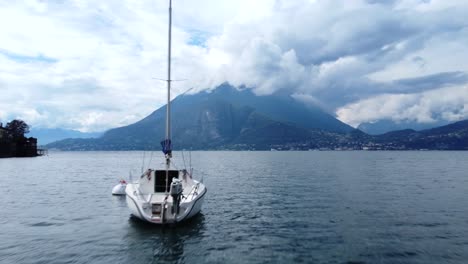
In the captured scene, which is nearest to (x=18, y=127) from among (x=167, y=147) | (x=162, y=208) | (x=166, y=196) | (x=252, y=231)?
(x=167, y=147)

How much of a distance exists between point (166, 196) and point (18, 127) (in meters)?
178

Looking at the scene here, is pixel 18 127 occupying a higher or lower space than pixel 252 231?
higher

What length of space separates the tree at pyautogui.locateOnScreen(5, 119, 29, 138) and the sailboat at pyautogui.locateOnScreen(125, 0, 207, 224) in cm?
16544

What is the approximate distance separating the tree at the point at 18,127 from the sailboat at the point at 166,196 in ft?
543

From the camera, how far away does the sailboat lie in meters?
21.8

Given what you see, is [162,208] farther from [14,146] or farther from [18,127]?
[18,127]

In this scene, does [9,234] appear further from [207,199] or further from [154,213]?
[207,199]

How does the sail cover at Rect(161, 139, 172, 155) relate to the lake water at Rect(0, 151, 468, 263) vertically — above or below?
above

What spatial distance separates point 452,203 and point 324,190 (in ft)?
44.3

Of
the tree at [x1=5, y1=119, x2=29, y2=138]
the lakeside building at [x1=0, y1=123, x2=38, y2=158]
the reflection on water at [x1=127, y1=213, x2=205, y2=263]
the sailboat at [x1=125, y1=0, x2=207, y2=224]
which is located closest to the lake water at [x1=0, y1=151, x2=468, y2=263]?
the reflection on water at [x1=127, y1=213, x2=205, y2=263]

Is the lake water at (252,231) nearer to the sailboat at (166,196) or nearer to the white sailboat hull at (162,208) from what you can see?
the white sailboat hull at (162,208)

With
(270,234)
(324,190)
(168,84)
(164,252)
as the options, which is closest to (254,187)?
(324,190)

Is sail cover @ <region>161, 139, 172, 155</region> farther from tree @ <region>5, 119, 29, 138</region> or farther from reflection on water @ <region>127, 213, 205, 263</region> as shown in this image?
tree @ <region>5, 119, 29, 138</region>

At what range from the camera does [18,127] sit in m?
171
